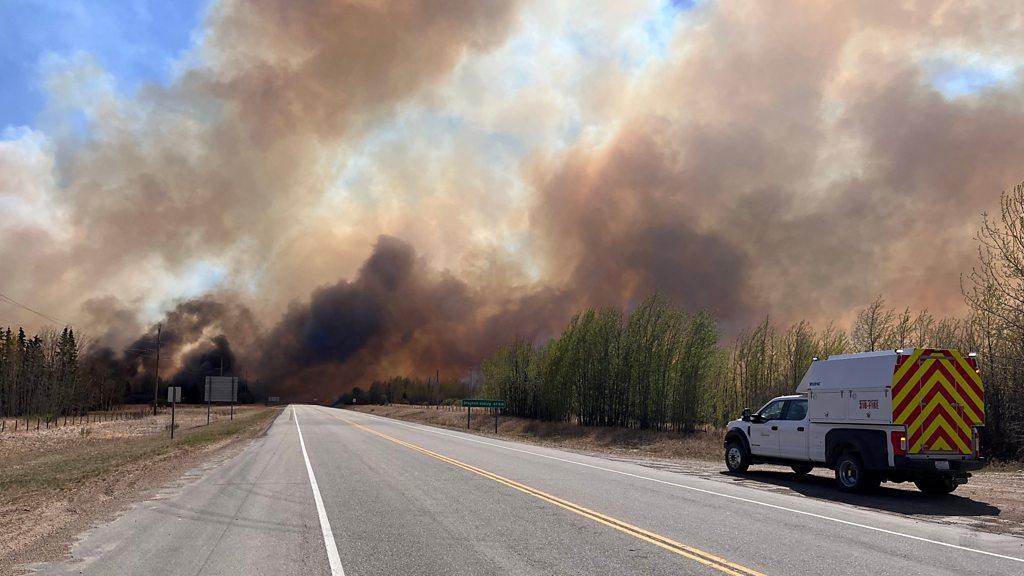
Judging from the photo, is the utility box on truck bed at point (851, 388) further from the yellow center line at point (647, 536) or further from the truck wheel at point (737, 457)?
the yellow center line at point (647, 536)

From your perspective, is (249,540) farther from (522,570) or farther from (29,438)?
(29,438)

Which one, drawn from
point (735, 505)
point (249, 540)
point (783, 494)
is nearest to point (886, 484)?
point (783, 494)

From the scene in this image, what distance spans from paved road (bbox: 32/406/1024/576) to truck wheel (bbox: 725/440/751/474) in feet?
10.9

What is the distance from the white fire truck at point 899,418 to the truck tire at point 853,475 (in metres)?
0.02

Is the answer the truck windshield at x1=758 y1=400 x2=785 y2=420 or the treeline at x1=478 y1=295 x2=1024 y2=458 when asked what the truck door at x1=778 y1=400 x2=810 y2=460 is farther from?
the treeline at x1=478 y1=295 x2=1024 y2=458

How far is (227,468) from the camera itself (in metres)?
21.0

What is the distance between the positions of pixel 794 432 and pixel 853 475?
220cm

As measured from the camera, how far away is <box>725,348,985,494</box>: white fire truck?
47.9ft

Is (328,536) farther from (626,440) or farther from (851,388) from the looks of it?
(626,440)

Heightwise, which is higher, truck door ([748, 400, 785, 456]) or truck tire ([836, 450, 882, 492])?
truck door ([748, 400, 785, 456])

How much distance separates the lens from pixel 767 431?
18578 mm

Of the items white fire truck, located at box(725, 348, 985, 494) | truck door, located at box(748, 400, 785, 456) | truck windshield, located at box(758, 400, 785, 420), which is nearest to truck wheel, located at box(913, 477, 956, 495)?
white fire truck, located at box(725, 348, 985, 494)

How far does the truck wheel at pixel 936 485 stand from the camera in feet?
50.2

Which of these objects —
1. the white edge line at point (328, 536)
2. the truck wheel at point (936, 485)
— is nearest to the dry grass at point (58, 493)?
the white edge line at point (328, 536)
